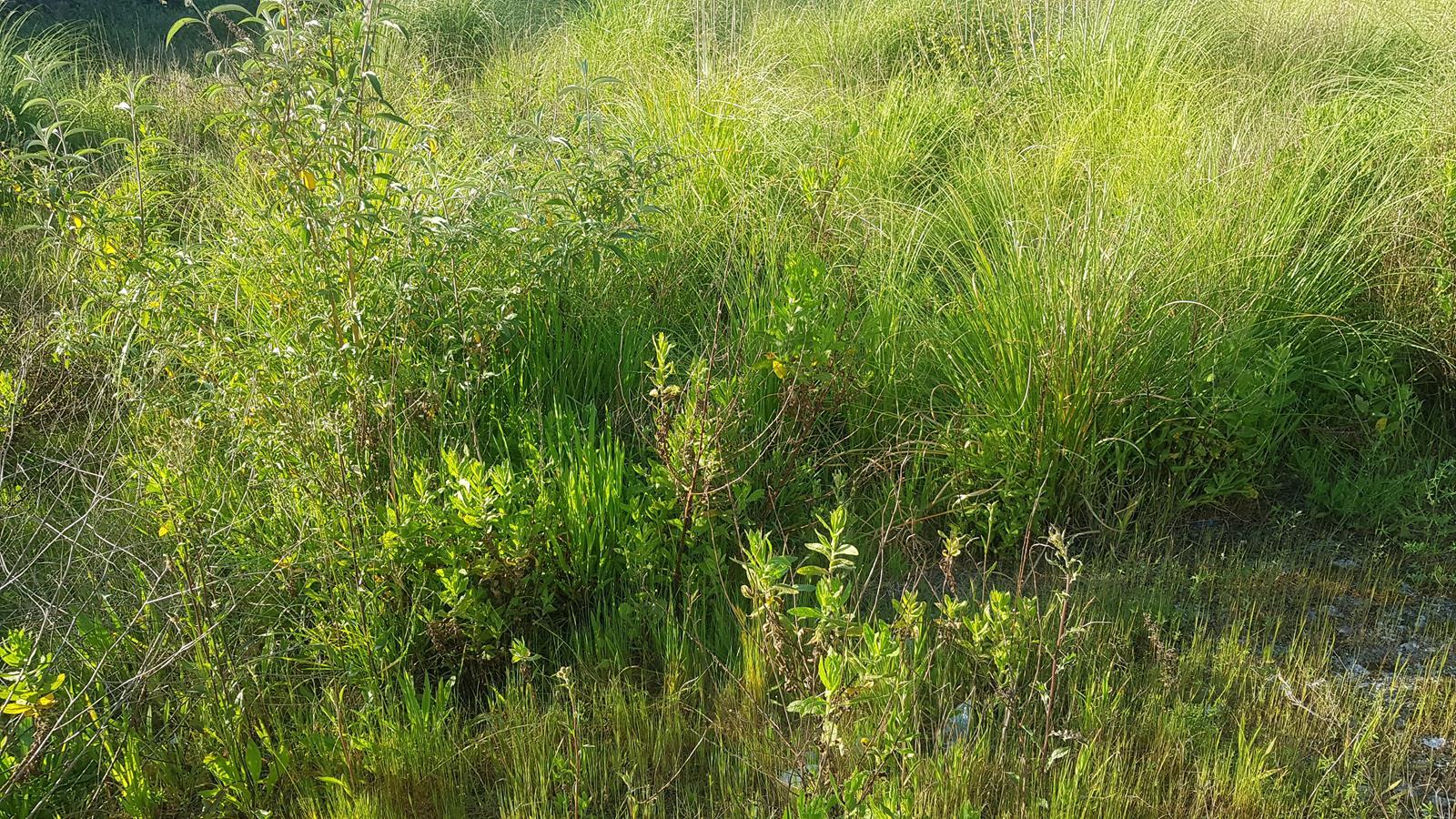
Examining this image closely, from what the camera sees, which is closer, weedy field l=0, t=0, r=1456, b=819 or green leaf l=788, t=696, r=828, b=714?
green leaf l=788, t=696, r=828, b=714

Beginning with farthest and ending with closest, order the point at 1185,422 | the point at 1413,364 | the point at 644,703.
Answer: the point at 1413,364, the point at 1185,422, the point at 644,703

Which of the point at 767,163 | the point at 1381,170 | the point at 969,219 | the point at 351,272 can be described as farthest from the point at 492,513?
the point at 1381,170

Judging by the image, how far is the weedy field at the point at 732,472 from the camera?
7.46 ft

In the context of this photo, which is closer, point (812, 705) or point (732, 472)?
point (812, 705)

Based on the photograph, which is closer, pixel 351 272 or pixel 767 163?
pixel 351 272

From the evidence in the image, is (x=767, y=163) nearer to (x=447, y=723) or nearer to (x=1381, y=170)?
(x=1381, y=170)

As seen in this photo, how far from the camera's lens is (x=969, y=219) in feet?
12.5

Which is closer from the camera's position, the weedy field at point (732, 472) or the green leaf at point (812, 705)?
the green leaf at point (812, 705)

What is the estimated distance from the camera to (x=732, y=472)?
2910mm

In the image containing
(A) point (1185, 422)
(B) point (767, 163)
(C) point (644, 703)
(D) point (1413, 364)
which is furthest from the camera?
(B) point (767, 163)

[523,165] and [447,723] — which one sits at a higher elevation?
[523,165]

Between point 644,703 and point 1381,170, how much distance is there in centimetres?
345

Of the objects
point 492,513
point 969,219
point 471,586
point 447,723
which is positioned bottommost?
point 447,723

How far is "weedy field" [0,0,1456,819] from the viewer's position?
227 cm
